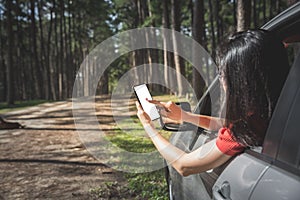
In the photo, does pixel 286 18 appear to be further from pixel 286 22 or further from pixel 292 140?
pixel 292 140

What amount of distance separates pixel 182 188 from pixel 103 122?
10.9m

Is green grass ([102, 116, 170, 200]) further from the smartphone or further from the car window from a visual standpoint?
the car window

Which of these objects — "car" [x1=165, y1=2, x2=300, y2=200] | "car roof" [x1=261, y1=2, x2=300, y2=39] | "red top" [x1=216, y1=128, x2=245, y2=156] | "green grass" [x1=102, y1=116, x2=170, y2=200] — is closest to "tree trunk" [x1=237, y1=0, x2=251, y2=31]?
"green grass" [x1=102, y1=116, x2=170, y2=200]

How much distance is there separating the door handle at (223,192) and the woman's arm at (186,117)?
0.75 meters

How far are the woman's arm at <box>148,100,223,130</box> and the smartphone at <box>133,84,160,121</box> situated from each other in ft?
0.66

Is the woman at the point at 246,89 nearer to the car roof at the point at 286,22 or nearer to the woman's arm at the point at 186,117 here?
the car roof at the point at 286,22

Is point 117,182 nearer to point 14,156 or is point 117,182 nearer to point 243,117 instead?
point 14,156

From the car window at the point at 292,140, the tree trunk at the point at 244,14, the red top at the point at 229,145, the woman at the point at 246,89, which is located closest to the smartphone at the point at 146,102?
the woman at the point at 246,89

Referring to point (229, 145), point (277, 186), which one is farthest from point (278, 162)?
point (229, 145)

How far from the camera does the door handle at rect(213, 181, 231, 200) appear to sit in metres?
1.66

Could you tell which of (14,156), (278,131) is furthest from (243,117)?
(14,156)

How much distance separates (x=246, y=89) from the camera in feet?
5.49

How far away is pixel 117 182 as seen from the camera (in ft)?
19.6

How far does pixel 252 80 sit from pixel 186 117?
1099 millimetres
